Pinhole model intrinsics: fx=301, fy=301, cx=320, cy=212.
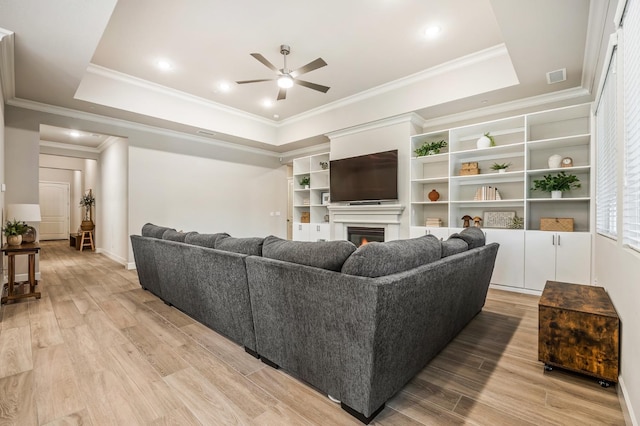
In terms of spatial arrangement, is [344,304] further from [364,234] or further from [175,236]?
[364,234]

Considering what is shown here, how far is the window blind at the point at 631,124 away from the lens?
59.0 inches

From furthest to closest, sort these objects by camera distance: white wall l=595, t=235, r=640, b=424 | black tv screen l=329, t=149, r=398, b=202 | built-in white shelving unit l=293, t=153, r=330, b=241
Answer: built-in white shelving unit l=293, t=153, r=330, b=241
black tv screen l=329, t=149, r=398, b=202
white wall l=595, t=235, r=640, b=424

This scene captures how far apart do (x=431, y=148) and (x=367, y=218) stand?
159cm

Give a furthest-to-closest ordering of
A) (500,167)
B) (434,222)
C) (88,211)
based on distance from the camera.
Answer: (88,211) < (434,222) < (500,167)

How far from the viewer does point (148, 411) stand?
60.6 inches

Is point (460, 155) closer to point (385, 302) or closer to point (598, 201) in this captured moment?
point (598, 201)

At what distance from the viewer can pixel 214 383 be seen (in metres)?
1.80

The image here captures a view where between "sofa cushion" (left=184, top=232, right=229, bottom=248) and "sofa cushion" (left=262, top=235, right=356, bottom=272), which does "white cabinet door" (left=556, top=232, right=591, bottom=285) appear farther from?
"sofa cushion" (left=184, top=232, right=229, bottom=248)

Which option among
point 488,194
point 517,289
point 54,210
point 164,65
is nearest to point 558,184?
point 488,194

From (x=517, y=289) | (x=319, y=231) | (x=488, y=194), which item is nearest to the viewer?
(x=517, y=289)

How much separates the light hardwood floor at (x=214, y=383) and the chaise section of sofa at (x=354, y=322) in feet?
0.40

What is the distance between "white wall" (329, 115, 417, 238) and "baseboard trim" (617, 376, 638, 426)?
3.27 m

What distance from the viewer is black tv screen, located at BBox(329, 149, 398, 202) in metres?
5.04

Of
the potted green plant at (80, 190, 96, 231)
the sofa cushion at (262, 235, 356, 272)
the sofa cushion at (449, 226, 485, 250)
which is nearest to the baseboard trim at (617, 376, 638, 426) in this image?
the sofa cushion at (449, 226, 485, 250)
